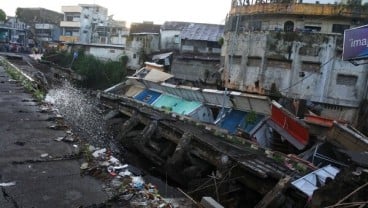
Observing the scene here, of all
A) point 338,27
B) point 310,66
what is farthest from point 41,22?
point 310,66

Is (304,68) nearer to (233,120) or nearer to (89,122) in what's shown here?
(233,120)

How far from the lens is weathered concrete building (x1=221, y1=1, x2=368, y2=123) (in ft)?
70.5

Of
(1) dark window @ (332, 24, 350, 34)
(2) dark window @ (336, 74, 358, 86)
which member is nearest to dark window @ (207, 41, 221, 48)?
(1) dark window @ (332, 24, 350, 34)

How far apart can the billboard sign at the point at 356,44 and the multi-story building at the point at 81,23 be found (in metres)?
52.4

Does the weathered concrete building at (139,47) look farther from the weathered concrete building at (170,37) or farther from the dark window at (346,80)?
the dark window at (346,80)

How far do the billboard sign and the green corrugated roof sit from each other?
943cm

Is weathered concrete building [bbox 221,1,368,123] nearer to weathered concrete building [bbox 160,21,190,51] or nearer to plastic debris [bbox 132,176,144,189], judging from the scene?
plastic debris [bbox 132,176,144,189]

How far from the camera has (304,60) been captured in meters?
22.1

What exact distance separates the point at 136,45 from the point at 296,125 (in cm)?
2936

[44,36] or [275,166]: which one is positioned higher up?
[44,36]

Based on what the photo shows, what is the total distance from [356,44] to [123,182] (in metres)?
8.91

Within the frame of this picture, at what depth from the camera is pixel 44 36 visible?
6594cm

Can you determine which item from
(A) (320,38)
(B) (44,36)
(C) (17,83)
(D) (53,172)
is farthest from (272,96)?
(B) (44,36)

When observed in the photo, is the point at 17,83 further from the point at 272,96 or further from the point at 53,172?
the point at 272,96
